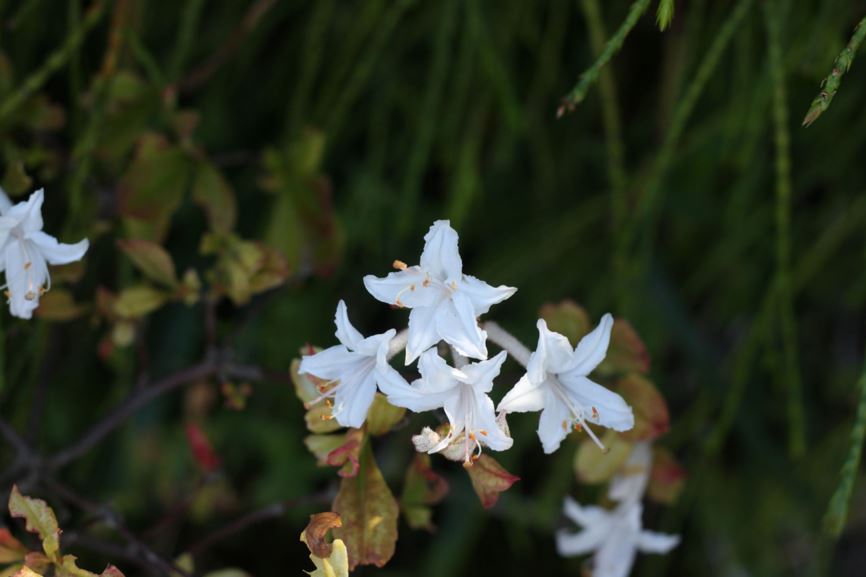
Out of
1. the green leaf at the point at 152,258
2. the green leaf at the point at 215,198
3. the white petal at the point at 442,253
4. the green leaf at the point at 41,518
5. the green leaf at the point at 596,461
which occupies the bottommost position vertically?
the green leaf at the point at 41,518

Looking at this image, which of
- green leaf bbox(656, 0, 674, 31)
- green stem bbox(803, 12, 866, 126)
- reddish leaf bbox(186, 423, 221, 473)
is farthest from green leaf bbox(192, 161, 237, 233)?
green stem bbox(803, 12, 866, 126)

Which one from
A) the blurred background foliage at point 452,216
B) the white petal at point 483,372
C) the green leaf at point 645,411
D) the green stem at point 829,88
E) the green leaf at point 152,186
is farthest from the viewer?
the blurred background foliage at point 452,216

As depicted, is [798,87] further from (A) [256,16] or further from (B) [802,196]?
(A) [256,16]

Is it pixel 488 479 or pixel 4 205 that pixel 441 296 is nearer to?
pixel 488 479

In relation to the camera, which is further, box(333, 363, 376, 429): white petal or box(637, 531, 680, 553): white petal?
box(637, 531, 680, 553): white petal

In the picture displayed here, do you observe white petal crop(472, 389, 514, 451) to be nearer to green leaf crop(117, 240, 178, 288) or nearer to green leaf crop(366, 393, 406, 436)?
green leaf crop(366, 393, 406, 436)

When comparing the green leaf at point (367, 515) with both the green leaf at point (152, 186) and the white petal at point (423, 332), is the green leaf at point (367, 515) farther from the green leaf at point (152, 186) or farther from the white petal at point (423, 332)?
the green leaf at point (152, 186)

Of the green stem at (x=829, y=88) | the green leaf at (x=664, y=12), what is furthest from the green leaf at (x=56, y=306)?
the green stem at (x=829, y=88)
